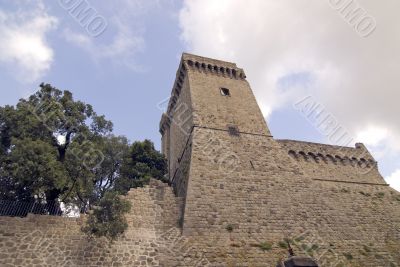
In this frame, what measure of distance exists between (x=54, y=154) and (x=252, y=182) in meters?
9.53

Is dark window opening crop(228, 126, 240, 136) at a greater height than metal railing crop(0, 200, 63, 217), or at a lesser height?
greater

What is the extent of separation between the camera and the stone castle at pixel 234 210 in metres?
12.0

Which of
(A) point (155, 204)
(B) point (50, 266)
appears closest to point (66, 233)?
(B) point (50, 266)

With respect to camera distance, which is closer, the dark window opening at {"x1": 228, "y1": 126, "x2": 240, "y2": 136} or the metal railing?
the metal railing

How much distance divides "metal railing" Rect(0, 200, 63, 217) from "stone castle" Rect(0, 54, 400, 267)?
98cm

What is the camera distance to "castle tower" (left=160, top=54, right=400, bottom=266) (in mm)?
13750

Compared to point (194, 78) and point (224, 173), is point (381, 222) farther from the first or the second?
point (194, 78)

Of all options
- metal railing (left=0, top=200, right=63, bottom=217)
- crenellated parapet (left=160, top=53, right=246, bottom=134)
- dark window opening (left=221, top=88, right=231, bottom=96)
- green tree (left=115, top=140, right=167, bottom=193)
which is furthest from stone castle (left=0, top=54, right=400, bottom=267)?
green tree (left=115, top=140, right=167, bottom=193)

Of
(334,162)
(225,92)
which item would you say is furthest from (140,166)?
(334,162)

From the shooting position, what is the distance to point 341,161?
22594mm

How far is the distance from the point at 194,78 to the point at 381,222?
564 inches

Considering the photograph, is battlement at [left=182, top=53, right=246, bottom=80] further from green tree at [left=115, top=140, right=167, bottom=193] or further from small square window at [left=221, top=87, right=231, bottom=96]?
green tree at [left=115, top=140, right=167, bottom=193]

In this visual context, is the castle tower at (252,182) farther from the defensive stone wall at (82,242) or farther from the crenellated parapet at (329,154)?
the defensive stone wall at (82,242)

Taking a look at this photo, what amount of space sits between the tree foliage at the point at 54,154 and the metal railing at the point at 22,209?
0.74m
